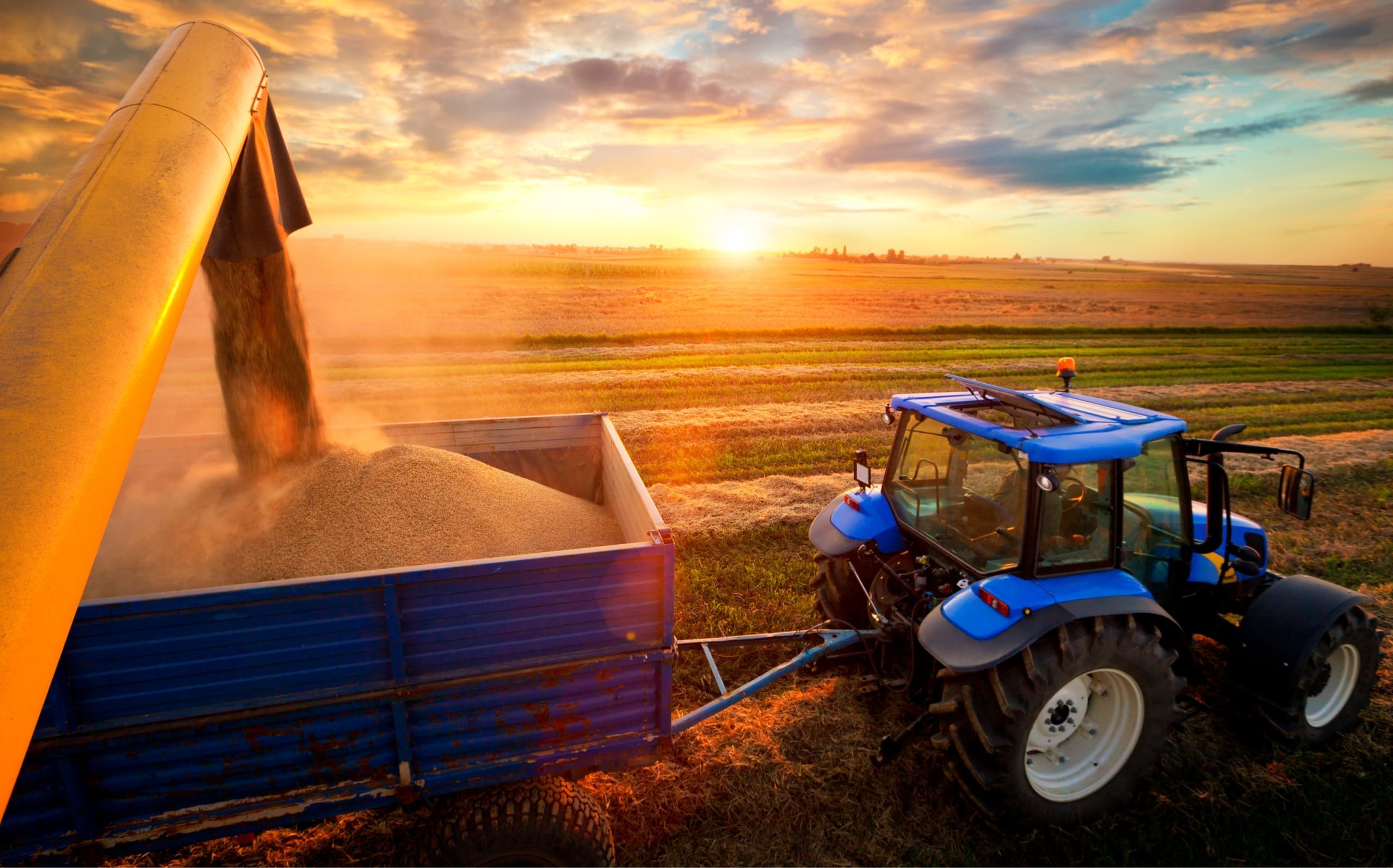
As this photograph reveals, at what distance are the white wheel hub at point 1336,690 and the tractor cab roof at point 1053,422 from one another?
179cm

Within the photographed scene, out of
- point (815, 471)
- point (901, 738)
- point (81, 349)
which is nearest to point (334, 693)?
point (81, 349)

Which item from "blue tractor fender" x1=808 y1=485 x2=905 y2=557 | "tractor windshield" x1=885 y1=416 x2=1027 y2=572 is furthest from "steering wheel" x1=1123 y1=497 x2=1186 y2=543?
"blue tractor fender" x1=808 y1=485 x2=905 y2=557

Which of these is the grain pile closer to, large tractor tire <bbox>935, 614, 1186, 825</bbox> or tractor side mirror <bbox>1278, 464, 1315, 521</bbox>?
large tractor tire <bbox>935, 614, 1186, 825</bbox>

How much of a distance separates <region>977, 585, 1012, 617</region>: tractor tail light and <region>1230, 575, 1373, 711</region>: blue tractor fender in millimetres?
1892

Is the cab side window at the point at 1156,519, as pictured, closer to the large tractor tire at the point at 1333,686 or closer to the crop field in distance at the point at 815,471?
the large tractor tire at the point at 1333,686

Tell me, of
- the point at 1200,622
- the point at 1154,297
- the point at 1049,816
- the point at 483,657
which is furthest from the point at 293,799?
the point at 1154,297

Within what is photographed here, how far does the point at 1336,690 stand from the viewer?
13.8 feet

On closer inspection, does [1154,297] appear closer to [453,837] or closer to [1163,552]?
[1163,552]

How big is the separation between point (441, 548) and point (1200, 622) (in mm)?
4717

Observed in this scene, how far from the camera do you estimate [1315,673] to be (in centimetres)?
395

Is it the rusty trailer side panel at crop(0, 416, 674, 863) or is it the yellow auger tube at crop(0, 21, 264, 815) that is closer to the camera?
the yellow auger tube at crop(0, 21, 264, 815)

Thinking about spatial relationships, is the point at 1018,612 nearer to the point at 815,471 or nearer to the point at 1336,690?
the point at 1336,690

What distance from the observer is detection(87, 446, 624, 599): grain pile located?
3.34 meters

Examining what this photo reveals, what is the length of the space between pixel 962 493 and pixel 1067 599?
87cm
